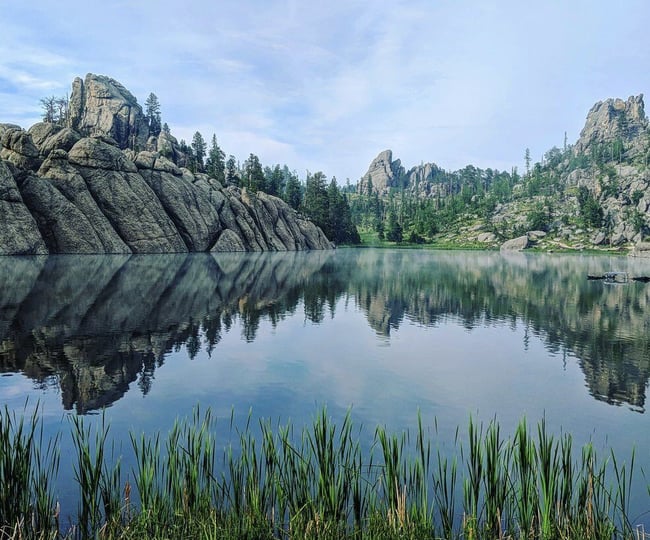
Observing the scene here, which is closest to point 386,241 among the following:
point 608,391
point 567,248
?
point 567,248

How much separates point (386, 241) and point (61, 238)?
130882mm

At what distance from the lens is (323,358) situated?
2158 cm

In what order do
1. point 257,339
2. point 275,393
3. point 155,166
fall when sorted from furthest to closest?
point 155,166 → point 257,339 → point 275,393

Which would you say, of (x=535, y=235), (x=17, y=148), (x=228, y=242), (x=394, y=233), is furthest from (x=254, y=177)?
(x=535, y=235)

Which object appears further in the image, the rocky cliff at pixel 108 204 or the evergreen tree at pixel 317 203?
the evergreen tree at pixel 317 203

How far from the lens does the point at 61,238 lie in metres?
73.4

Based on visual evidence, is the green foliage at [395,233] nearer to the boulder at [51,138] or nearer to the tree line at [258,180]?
the tree line at [258,180]

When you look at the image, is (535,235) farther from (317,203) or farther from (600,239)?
(317,203)

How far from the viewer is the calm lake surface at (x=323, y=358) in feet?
46.6

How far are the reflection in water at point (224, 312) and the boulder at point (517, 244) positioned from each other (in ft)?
363

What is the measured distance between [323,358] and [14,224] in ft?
205

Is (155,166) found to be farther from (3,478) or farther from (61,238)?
(3,478)

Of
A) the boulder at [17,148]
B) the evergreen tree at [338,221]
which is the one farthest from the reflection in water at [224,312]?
the evergreen tree at [338,221]

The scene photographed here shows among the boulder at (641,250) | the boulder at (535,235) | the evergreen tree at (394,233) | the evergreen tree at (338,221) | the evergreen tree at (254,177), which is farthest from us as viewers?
the evergreen tree at (394,233)
